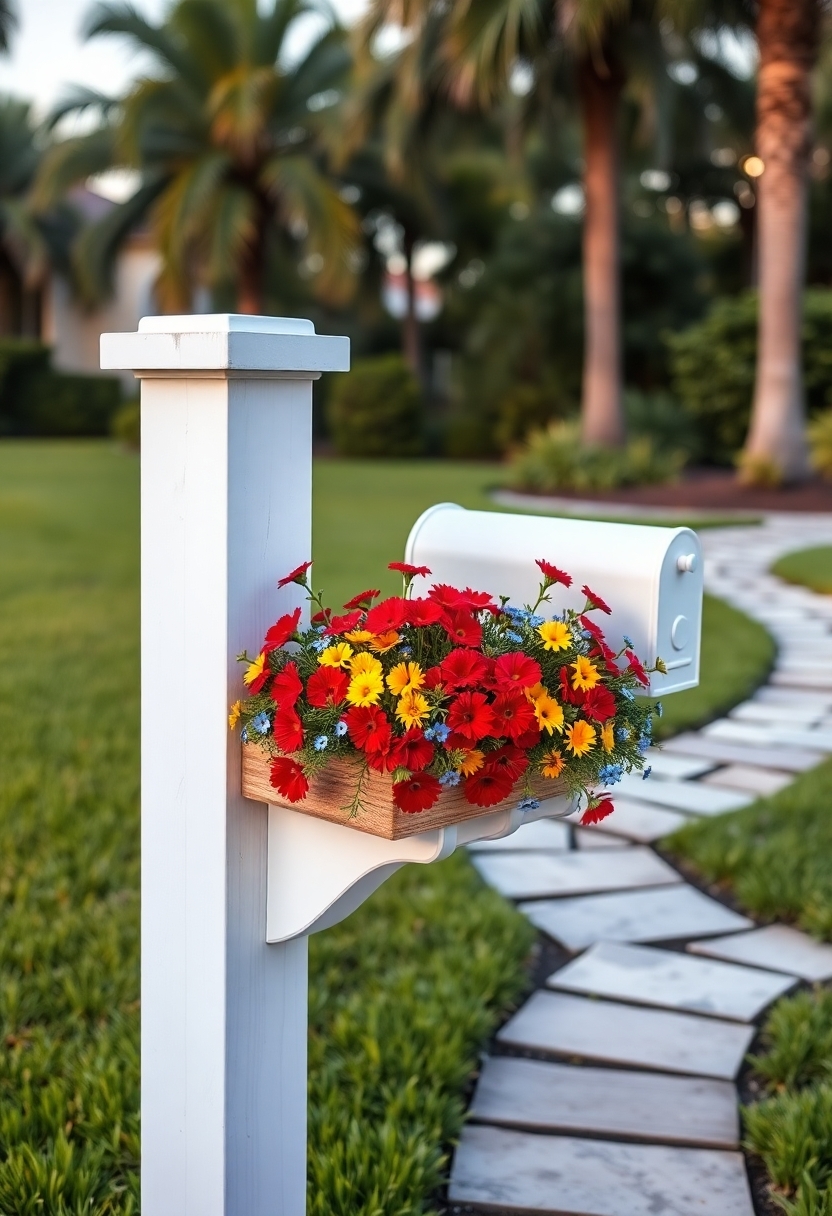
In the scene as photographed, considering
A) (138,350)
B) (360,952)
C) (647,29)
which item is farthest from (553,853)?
(647,29)

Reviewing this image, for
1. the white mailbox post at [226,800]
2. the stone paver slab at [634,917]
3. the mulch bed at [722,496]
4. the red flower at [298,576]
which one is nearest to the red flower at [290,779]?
the white mailbox post at [226,800]

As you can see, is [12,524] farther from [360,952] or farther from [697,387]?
[697,387]

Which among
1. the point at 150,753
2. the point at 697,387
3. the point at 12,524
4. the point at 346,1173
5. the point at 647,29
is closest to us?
the point at 150,753

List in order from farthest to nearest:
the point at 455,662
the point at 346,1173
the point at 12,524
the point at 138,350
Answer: the point at 12,524, the point at 346,1173, the point at 138,350, the point at 455,662

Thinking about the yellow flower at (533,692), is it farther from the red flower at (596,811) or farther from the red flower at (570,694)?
the red flower at (596,811)

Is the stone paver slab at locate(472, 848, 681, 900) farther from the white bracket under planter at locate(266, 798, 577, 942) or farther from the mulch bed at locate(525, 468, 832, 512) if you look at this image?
the mulch bed at locate(525, 468, 832, 512)

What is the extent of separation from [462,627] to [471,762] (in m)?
0.17

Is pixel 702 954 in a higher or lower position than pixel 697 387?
lower

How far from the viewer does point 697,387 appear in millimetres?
16734

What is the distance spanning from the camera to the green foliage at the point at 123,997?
81.1 inches

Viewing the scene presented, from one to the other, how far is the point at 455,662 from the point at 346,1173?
3.55 feet

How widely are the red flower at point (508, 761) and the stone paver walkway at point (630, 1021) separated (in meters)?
1.06

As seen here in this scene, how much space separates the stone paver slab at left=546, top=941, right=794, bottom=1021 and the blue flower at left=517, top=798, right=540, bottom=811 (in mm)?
1485

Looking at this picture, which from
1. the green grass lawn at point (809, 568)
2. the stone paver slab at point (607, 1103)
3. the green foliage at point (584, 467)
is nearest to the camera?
the stone paver slab at point (607, 1103)
